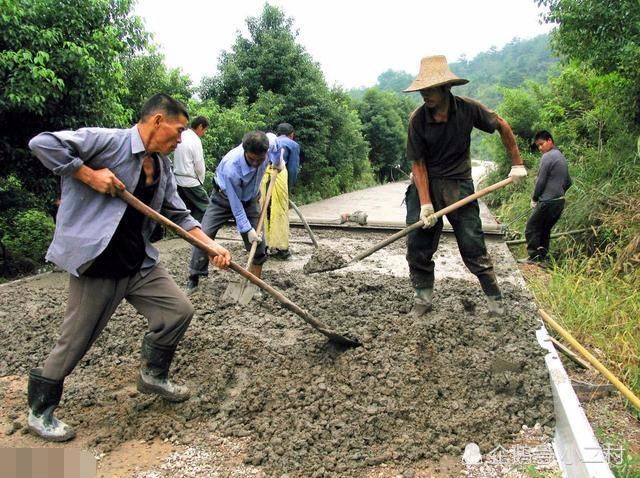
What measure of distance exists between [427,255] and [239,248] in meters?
3.64

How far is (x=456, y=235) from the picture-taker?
4273mm

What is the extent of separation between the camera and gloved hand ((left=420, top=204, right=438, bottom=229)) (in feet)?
13.3

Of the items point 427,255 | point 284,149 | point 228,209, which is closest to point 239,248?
point 284,149

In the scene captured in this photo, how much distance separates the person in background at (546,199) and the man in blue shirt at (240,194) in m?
4.00

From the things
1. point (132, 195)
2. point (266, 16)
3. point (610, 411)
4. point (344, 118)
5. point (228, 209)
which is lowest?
point (610, 411)

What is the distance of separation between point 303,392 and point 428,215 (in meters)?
1.67

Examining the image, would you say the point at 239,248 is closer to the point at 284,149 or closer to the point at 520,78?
the point at 284,149

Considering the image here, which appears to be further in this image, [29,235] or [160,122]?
[29,235]

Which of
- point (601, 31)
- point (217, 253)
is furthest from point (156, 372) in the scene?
point (601, 31)

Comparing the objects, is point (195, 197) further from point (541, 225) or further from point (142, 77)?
point (541, 225)

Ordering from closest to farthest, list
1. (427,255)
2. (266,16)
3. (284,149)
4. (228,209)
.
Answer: (427,255) < (228,209) < (284,149) < (266,16)

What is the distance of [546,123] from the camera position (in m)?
12.6

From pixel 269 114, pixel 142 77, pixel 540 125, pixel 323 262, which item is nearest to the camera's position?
pixel 323 262

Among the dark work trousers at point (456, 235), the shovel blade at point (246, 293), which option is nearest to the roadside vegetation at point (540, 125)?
the dark work trousers at point (456, 235)
